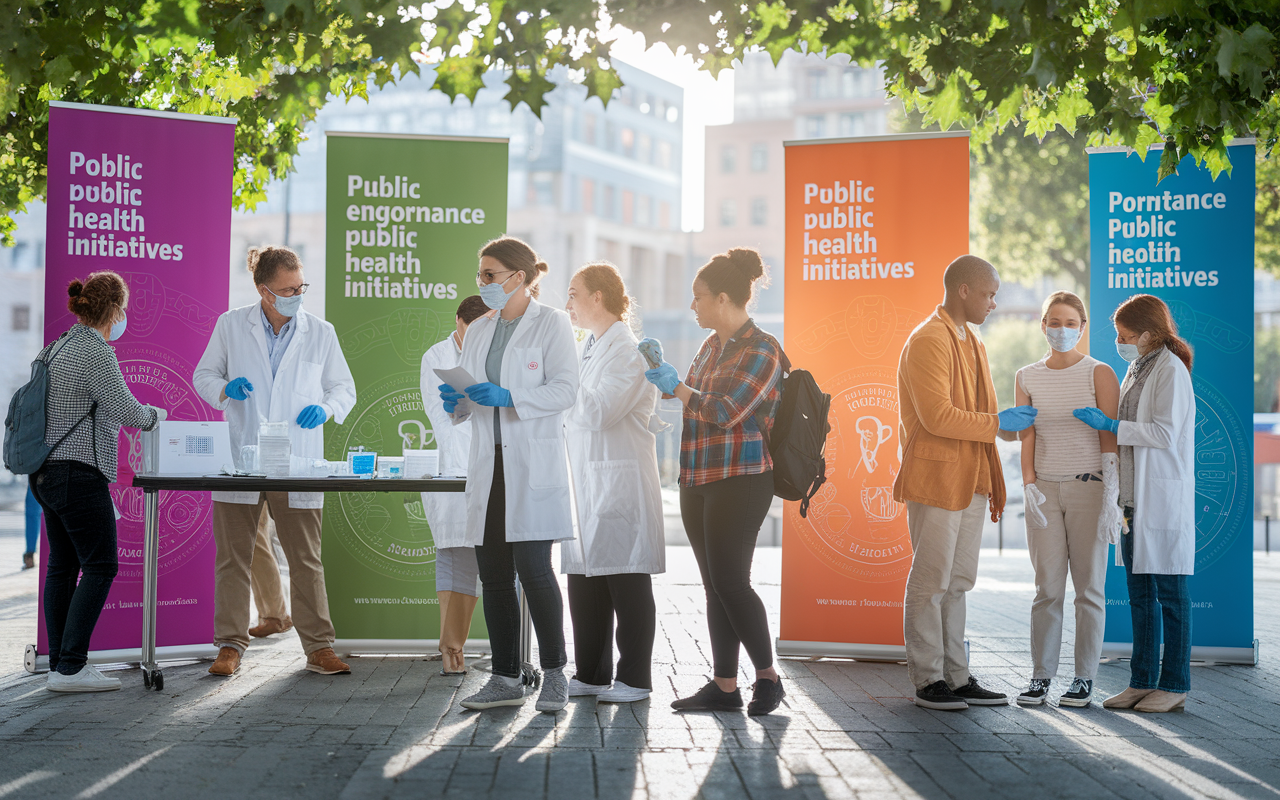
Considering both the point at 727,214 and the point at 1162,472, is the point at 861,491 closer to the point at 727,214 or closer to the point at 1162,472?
the point at 1162,472

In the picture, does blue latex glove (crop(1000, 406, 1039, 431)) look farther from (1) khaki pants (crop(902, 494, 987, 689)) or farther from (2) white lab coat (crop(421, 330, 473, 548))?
(2) white lab coat (crop(421, 330, 473, 548))

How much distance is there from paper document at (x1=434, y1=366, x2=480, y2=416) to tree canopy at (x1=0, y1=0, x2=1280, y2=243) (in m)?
1.15

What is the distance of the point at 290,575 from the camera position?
6336 millimetres

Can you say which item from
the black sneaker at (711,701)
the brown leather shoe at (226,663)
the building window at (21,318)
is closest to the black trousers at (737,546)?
the black sneaker at (711,701)

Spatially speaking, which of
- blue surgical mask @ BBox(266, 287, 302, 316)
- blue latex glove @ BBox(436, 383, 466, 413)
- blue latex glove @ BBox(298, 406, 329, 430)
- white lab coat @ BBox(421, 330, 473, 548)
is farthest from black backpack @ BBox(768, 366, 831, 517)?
blue surgical mask @ BBox(266, 287, 302, 316)

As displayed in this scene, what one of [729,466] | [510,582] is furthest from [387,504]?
[729,466]

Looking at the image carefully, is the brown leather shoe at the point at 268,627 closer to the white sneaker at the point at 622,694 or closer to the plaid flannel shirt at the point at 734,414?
the white sneaker at the point at 622,694

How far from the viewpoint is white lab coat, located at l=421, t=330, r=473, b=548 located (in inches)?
249

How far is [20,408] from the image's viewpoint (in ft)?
18.8

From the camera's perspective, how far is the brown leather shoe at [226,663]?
6.24 meters

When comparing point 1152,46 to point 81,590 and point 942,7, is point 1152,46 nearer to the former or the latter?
point 942,7

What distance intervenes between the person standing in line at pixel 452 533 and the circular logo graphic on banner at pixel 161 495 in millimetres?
1361

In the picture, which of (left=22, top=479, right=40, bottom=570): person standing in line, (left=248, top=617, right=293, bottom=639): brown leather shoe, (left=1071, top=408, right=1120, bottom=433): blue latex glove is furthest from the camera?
(left=22, top=479, right=40, bottom=570): person standing in line

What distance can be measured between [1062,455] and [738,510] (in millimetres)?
1636
